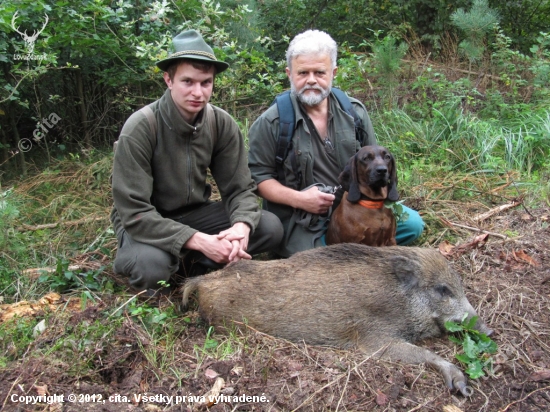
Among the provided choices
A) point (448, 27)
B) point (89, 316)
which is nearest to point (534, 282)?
point (89, 316)

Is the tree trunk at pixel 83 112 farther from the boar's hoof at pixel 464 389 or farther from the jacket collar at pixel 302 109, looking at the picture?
the boar's hoof at pixel 464 389

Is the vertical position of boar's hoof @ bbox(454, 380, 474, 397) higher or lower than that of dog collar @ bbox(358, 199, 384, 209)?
lower

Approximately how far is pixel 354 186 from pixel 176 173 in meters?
1.43

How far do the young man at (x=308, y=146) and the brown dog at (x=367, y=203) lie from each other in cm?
29

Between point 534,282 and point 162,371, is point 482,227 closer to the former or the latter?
point 534,282

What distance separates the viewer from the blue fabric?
4660 mm

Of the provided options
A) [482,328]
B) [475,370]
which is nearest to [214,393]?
[475,370]

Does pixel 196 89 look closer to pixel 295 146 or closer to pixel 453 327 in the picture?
pixel 295 146

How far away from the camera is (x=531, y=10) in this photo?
1012 centimetres

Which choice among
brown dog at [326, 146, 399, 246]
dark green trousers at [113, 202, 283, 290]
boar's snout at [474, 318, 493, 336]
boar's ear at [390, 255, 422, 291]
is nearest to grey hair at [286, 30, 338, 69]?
brown dog at [326, 146, 399, 246]

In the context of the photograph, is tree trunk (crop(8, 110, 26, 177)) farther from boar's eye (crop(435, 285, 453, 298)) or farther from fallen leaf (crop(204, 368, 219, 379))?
boar's eye (crop(435, 285, 453, 298))

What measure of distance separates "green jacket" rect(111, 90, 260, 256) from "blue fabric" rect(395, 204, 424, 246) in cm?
136

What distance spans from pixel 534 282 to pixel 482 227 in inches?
42.2

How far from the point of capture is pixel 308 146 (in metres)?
4.59
